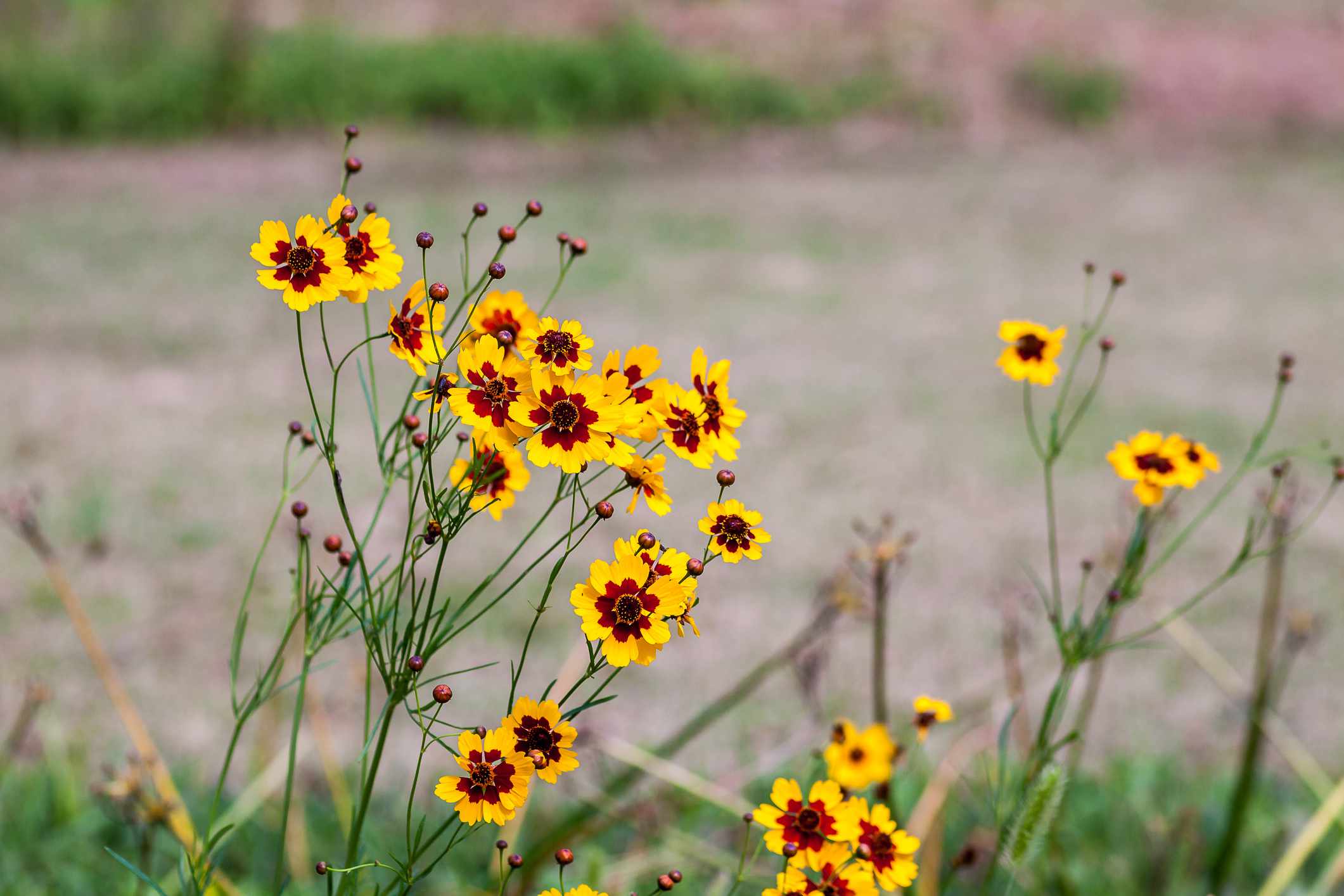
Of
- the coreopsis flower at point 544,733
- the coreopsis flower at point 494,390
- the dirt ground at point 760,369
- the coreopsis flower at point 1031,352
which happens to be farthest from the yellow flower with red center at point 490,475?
the dirt ground at point 760,369

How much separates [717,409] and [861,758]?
470mm

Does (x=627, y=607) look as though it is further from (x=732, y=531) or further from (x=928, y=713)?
(x=928, y=713)

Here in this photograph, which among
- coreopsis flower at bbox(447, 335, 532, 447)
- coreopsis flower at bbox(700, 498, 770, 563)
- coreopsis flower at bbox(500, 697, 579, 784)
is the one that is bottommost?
coreopsis flower at bbox(500, 697, 579, 784)

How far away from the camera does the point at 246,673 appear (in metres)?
2.62

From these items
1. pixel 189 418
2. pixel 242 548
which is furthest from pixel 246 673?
pixel 189 418

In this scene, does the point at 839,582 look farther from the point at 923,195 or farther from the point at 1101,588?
the point at 923,195

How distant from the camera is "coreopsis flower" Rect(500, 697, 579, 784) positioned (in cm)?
75

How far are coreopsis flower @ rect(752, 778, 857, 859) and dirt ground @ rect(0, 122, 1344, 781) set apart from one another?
55 centimetres

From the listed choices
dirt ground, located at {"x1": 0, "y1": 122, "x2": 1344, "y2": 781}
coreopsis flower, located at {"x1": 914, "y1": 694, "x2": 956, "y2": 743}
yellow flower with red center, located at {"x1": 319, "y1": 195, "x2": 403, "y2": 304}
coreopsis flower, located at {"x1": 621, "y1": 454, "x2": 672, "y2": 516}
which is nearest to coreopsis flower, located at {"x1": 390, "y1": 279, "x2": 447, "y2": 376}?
yellow flower with red center, located at {"x1": 319, "y1": 195, "x2": 403, "y2": 304}

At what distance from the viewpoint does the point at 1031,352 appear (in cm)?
102

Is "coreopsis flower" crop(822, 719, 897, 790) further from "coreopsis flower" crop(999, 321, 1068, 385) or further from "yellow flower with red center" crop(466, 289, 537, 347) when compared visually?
"yellow flower with red center" crop(466, 289, 537, 347)

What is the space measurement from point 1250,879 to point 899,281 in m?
3.69

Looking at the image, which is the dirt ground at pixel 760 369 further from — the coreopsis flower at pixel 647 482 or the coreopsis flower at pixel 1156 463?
the coreopsis flower at pixel 647 482

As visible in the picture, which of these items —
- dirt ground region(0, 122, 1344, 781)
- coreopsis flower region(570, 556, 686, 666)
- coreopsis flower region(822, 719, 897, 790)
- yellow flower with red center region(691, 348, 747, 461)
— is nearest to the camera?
coreopsis flower region(570, 556, 686, 666)
